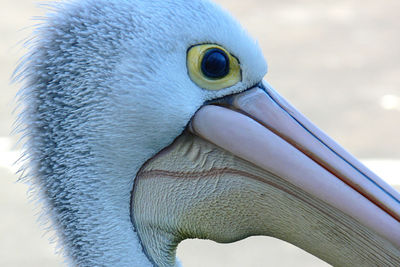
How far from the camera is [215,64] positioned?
12.0ft

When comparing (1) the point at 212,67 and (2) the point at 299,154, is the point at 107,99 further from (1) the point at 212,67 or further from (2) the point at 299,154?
(2) the point at 299,154

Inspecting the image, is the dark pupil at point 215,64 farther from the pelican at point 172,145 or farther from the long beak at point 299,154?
the long beak at point 299,154

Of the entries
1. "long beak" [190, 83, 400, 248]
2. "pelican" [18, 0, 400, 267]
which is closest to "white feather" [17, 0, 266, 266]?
"pelican" [18, 0, 400, 267]

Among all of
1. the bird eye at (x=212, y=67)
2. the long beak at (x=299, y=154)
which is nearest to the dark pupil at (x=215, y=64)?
the bird eye at (x=212, y=67)

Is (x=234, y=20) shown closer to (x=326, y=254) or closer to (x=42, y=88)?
(x=42, y=88)

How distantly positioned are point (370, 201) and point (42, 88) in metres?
1.68

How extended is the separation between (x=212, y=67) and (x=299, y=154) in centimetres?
60

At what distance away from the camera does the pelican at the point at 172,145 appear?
139 inches

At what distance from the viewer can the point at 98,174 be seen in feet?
12.1

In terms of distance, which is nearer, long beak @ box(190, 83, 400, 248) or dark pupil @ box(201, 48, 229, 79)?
long beak @ box(190, 83, 400, 248)

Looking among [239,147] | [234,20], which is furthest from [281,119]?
[234,20]

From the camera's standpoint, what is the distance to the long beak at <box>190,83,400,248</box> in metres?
3.48

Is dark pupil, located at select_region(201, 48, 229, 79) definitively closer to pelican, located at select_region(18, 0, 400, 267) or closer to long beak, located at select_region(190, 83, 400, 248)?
pelican, located at select_region(18, 0, 400, 267)

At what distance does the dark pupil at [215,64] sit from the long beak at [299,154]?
0.15 meters
